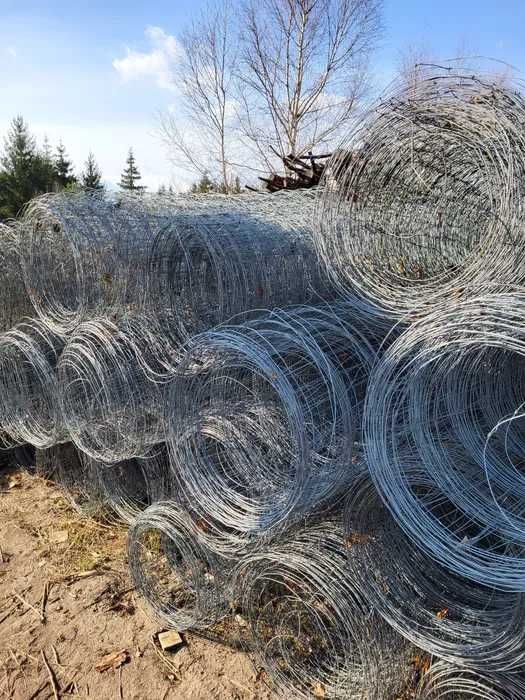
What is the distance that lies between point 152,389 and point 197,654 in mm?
1216

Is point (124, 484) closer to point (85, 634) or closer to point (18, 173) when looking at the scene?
point (85, 634)

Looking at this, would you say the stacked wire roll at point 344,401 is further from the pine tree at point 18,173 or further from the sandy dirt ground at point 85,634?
the pine tree at point 18,173

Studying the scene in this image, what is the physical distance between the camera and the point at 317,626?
2117 millimetres

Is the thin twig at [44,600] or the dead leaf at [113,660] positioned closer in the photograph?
the dead leaf at [113,660]

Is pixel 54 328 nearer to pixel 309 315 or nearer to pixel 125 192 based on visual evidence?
pixel 125 192

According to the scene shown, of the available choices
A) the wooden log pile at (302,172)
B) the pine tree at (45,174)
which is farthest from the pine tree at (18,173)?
the wooden log pile at (302,172)

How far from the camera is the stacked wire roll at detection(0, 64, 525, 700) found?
1669mm

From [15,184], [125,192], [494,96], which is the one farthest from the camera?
[15,184]

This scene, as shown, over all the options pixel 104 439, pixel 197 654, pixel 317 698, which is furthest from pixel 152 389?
pixel 317 698

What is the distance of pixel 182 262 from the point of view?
3010 millimetres

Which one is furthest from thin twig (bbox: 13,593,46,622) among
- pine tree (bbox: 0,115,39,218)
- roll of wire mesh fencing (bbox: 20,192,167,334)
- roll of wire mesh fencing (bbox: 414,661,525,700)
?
pine tree (bbox: 0,115,39,218)

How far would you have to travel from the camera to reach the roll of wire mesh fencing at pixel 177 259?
2.70m

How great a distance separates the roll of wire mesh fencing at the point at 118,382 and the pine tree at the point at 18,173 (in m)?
17.7

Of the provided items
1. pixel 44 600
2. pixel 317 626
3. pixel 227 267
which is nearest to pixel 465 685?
pixel 317 626
